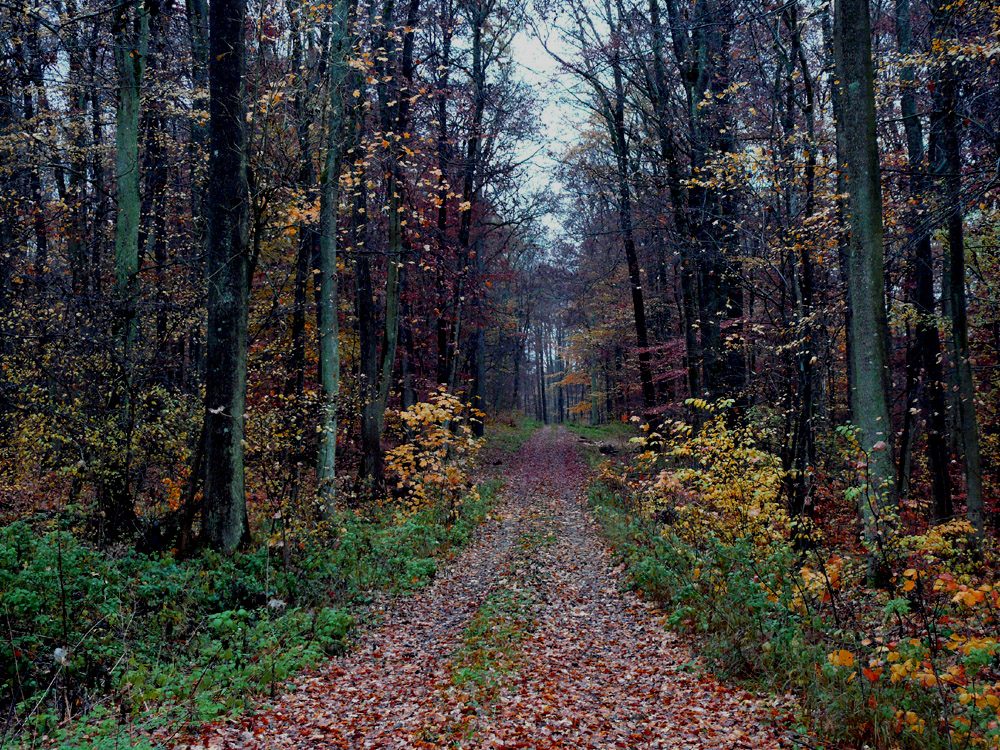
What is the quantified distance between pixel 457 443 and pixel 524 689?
7033 mm

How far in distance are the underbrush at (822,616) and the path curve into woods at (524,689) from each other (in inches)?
15.6

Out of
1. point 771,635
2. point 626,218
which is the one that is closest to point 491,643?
point 771,635

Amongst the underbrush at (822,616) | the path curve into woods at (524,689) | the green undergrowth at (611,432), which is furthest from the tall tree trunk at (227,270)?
the green undergrowth at (611,432)

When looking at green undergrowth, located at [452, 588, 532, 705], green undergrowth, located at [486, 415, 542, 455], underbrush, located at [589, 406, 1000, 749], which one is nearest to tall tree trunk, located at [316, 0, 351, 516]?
green undergrowth, located at [452, 588, 532, 705]

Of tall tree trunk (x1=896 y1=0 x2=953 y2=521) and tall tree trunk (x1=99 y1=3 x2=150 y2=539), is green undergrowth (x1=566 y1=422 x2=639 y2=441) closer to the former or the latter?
tall tree trunk (x1=896 y1=0 x2=953 y2=521)

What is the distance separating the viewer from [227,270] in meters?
7.82

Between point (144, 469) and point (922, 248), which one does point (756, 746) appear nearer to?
point (144, 469)

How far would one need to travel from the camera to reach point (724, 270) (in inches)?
476

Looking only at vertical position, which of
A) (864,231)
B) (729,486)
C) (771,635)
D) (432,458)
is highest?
(864,231)

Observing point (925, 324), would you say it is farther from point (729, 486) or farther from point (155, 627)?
point (155, 627)

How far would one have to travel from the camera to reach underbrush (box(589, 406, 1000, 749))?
3.71 meters

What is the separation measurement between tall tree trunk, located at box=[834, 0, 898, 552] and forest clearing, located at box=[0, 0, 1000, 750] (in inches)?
1.3

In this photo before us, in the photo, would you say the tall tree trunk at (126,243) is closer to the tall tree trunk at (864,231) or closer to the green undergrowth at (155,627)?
the green undergrowth at (155,627)

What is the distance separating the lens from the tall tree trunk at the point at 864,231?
588 centimetres
